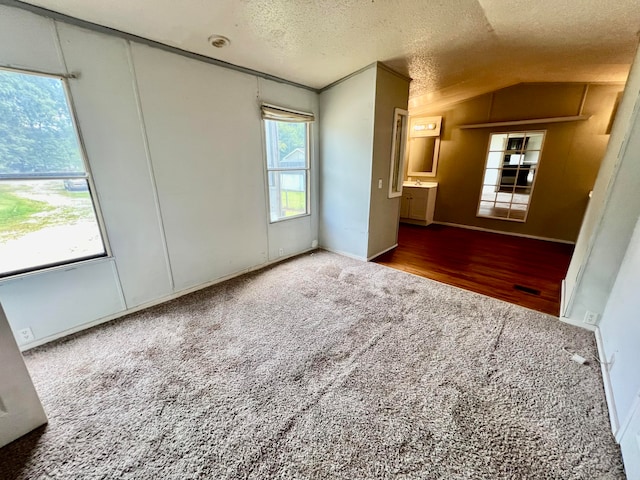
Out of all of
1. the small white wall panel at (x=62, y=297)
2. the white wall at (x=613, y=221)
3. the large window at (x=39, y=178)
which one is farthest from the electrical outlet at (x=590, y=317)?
the large window at (x=39, y=178)

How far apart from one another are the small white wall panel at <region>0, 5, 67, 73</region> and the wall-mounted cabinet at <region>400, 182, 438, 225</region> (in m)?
5.35

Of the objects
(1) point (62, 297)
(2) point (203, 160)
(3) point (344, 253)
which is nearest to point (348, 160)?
(3) point (344, 253)

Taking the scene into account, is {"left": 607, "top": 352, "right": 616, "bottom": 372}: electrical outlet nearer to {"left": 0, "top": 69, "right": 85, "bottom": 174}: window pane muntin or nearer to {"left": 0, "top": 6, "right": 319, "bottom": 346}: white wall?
{"left": 0, "top": 6, "right": 319, "bottom": 346}: white wall

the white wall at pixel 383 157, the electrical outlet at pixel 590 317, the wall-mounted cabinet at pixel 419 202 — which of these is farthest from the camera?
the wall-mounted cabinet at pixel 419 202

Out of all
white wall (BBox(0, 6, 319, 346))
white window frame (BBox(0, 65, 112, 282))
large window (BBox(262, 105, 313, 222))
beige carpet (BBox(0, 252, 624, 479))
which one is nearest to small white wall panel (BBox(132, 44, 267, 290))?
white wall (BBox(0, 6, 319, 346))

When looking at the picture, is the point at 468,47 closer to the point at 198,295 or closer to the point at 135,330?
the point at 198,295

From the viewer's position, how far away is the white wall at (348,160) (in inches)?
126

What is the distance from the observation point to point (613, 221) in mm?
1953

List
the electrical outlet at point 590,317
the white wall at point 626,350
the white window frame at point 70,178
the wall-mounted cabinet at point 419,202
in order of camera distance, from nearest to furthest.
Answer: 1. the white wall at point 626,350
2. the white window frame at point 70,178
3. the electrical outlet at point 590,317
4. the wall-mounted cabinet at point 419,202

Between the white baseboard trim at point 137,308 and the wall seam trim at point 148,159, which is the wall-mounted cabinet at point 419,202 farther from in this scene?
the wall seam trim at point 148,159

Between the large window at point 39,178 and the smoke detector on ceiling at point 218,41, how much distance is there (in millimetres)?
1144

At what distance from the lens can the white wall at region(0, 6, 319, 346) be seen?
1.86 meters

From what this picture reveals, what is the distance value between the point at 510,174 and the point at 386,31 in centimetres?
398

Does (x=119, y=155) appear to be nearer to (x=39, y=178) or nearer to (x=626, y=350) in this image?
(x=39, y=178)
